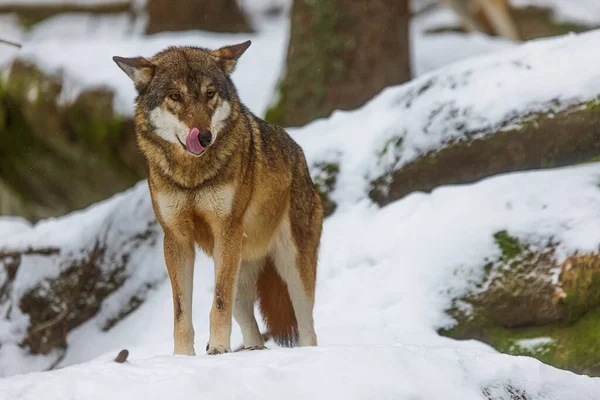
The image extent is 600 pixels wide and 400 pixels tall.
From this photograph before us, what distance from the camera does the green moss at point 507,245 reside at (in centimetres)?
652

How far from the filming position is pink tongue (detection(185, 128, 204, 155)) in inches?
192

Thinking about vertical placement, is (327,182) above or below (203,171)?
below

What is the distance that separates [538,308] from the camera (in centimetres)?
630

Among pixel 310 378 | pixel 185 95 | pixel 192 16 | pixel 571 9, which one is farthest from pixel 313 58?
pixel 571 9

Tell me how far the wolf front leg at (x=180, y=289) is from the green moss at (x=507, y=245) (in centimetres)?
240

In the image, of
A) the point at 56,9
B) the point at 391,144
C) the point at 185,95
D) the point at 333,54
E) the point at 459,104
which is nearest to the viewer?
the point at 185,95

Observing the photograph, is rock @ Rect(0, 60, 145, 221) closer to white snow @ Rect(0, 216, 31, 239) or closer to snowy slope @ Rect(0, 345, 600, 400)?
white snow @ Rect(0, 216, 31, 239)

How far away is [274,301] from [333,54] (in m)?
4.88

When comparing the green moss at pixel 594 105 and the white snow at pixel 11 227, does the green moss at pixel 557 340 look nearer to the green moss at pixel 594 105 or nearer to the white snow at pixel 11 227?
the green moss at pixel 594 105

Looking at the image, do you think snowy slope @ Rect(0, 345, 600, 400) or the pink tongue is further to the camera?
Answer: the pink tongue

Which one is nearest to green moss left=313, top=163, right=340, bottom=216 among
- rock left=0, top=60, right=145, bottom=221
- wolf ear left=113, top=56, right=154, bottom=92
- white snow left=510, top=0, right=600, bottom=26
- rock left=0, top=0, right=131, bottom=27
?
wolf ear left=113, top=56, right=154, bottom=92

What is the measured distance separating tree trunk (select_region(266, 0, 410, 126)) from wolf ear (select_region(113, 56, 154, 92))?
17.0 feet

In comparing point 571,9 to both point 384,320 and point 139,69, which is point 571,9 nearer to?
point 384,320

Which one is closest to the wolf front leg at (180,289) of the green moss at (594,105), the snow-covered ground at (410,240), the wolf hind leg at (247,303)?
the snow-covered ground at (410,240)
